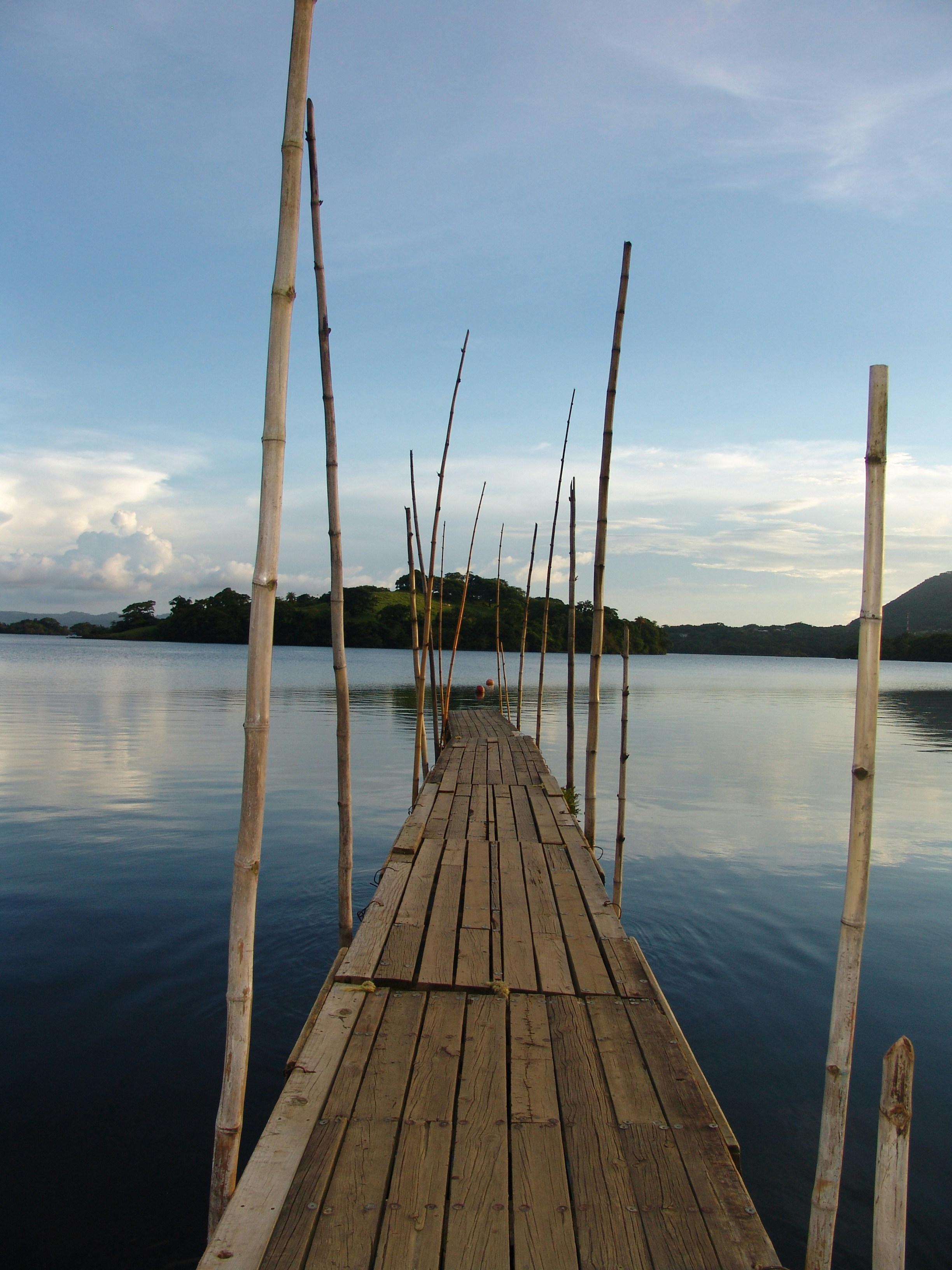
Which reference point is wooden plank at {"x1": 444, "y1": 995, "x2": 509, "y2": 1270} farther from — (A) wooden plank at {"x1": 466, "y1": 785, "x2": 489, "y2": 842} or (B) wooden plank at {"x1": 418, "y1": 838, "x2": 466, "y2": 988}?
(A) wooden plank at {"x1": 466, "y1": 785, "x2": 489, "y2": 842}

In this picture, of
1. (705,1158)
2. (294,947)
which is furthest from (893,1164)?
(294,947)

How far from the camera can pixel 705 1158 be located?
262 cm

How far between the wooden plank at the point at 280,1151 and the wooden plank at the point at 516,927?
0.87 meters

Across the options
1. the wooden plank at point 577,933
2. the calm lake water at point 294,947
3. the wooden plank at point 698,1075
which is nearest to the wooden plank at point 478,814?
the wooden plank at point 577,933

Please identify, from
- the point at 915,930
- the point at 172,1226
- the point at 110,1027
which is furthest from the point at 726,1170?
the point at 915,930

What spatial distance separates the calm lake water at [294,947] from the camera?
13.4 ft

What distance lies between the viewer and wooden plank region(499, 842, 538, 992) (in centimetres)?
402

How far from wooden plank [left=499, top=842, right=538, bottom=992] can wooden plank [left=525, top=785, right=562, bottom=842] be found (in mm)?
612

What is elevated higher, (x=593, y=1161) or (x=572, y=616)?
(x=572, y=616)

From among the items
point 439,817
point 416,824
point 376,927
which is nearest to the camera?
point 376,927

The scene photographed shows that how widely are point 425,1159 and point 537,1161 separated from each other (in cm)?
37

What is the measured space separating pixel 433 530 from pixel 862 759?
7886 mm

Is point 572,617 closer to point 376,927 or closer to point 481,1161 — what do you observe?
point 376,927

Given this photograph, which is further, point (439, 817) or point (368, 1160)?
point (439, 817)
